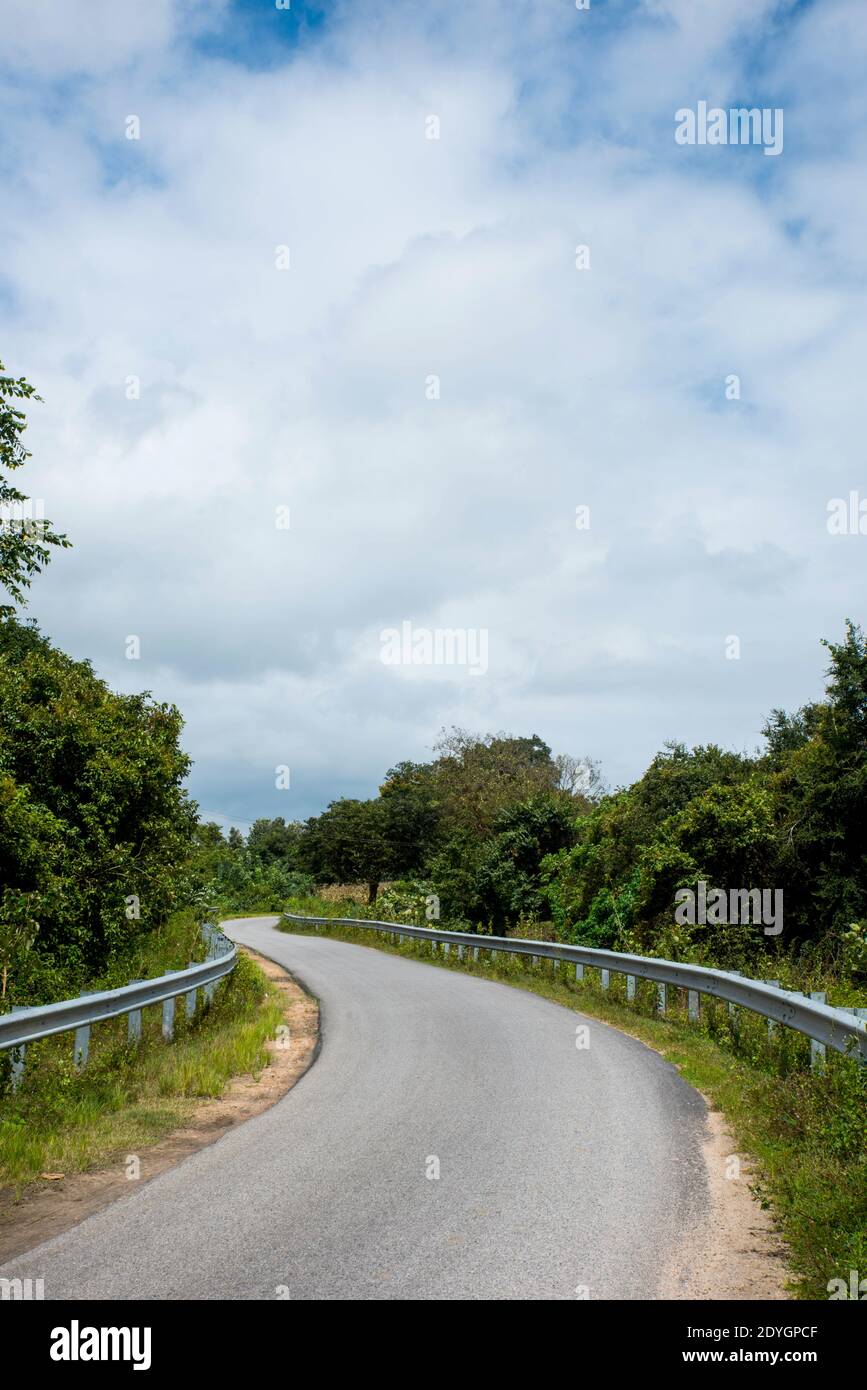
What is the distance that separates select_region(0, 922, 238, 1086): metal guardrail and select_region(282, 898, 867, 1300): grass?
208 inches

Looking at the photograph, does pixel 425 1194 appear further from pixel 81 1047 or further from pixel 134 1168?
pixel 81 1047

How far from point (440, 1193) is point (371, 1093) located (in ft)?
9.99

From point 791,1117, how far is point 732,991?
3.93m

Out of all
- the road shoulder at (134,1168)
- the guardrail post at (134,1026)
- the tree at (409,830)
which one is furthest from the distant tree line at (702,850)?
the tree at (409,830)

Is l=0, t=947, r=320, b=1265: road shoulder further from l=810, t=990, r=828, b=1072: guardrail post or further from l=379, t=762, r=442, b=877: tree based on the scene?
l=379, t=762, r=442, b=877: tree

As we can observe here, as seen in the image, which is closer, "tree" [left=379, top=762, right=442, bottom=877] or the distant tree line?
the distant tree line

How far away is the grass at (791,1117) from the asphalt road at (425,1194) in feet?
1.36

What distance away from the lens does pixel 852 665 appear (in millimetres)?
22203

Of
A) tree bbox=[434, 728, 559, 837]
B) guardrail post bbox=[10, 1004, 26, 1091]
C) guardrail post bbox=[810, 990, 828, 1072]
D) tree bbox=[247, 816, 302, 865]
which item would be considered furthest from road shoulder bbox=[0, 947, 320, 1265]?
tree bbox=[247, 816, 302, 865]

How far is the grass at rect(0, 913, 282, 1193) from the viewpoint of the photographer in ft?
21.8

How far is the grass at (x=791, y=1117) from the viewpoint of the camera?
4.90 metres

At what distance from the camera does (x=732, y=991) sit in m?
11.0

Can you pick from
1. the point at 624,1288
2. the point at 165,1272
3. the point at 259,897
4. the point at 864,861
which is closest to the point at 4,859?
the point at 165,1272
